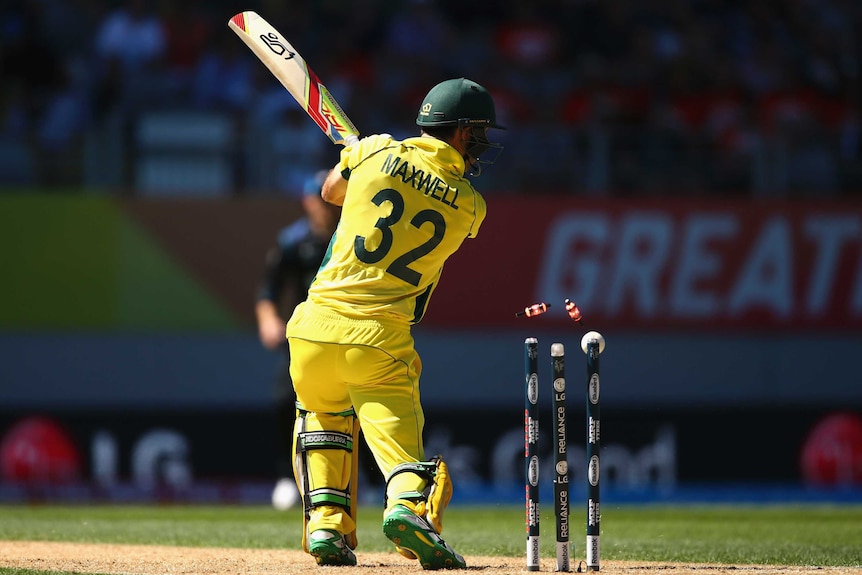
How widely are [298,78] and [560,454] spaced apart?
7.38 ft

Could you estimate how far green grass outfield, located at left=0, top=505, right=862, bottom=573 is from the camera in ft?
23.0

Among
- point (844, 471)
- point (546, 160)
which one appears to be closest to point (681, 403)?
point (844, 471)

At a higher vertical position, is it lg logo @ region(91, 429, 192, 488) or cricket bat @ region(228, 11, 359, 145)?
cricket bat @ region(228, 11, 359, 145)

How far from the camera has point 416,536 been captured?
5465 millimetres

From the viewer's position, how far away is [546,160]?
1372 centimetres

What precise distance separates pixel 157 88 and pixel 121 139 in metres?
0.82

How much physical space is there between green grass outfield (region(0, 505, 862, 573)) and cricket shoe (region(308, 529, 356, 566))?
42.8 inches

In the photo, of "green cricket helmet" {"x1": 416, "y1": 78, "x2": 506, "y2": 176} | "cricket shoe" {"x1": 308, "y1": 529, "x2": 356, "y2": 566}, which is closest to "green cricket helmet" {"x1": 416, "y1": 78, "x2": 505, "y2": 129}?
"green cricket helmet" {"x1": 416, "y1": 78, "x2": 506, "y2": 176}

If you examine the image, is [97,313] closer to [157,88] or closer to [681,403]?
[157,88]

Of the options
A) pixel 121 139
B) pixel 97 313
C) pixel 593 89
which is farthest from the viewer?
pixel 593 89

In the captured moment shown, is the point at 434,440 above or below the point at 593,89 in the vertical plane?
below

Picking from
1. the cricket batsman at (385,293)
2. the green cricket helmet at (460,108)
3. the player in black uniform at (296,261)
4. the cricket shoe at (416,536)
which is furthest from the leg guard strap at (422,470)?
the player in black uniform at (296,261)

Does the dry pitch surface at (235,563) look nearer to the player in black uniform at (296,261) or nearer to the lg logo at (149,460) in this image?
the player in black uniform at (296,261)

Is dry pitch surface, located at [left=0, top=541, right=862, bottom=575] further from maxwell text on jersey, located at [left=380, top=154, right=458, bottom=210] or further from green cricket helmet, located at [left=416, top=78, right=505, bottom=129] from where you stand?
green cricket helmet, located at [left=416, top=78, right=505, bottom=129]
